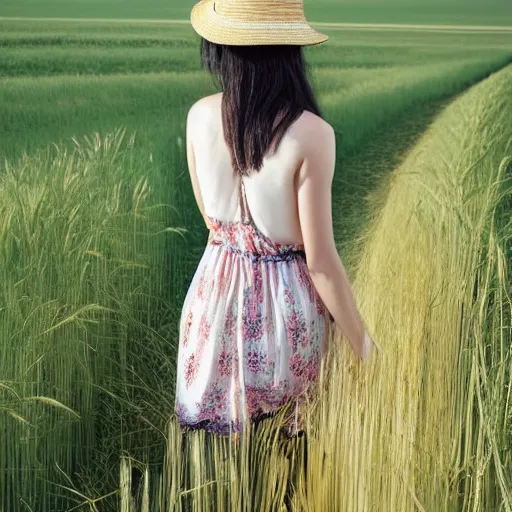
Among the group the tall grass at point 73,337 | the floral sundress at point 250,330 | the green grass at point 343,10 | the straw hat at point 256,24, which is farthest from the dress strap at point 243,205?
the green grass at point 343,10

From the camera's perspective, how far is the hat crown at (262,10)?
1.74 m

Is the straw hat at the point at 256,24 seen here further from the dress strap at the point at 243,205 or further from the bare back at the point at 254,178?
the dress strap at the point at 243,205

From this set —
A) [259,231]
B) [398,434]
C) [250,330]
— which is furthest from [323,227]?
[398,434]

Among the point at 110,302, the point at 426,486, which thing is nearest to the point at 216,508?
the point at 426,486

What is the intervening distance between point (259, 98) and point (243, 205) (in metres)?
0.20

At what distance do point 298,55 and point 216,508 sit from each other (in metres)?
0.86

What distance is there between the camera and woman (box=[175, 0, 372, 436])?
1.67 meters

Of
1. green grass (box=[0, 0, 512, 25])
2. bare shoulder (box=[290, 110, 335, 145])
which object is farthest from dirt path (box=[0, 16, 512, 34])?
bare shoulder (box=[290, 110, 335, 145])

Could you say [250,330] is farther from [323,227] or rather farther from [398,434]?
[398,434]

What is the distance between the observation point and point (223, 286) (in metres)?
1.80

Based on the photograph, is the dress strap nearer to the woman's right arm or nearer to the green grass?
the woman's right arm

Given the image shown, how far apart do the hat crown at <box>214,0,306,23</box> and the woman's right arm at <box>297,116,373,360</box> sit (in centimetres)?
22

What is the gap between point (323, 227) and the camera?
1.68 meters

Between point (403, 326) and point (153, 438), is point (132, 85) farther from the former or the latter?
point (403, 326)
